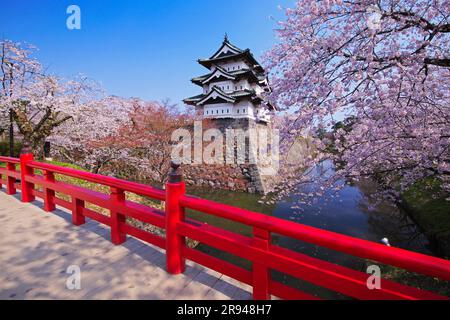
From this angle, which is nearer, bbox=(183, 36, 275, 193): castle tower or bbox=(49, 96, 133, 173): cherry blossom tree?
bbox=(49, 96, 133, 173): cherry blossom tree

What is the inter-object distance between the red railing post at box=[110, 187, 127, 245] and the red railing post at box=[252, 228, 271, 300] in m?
2.21

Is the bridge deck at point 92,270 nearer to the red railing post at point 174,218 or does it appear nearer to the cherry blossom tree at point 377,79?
the red railing post at point 174,218

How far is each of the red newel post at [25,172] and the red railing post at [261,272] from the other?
5.96 m

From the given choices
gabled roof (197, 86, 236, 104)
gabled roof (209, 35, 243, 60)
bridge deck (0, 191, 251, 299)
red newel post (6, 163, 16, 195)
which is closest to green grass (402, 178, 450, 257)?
bridge deck (0, 191, 251, 299)

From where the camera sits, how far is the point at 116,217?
3.33m

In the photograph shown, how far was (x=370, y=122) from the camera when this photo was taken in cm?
450

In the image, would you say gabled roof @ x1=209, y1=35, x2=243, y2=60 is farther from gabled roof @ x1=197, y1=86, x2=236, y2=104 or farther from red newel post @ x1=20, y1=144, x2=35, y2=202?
red newel post @ x1=20, y1=144, x2=35, y2=202

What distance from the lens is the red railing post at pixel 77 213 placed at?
403 centimetres

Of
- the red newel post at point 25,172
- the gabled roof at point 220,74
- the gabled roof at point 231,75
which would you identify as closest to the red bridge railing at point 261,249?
the red newel post at point 25,172

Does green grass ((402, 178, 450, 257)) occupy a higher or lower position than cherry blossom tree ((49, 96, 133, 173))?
lower

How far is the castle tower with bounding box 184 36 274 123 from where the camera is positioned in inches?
794
